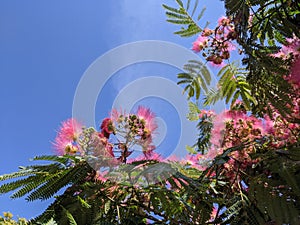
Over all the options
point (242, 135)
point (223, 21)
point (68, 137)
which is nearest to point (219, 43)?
point (223, 21)

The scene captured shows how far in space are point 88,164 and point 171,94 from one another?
0.76 meters

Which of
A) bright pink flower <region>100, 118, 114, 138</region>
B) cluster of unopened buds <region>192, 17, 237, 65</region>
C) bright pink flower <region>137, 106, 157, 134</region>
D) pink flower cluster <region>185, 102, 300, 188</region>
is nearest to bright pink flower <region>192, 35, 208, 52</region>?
cluster of unopened buds <region>192, 17, 237, 65</region>

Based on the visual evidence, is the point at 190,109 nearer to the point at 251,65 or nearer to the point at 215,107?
the point at 215,107

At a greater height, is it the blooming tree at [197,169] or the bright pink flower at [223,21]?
the bright pink flower at [223,21]

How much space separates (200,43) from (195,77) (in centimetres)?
26

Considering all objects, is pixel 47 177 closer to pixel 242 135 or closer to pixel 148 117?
pixel 148 117

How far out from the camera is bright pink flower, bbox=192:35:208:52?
2.69 m

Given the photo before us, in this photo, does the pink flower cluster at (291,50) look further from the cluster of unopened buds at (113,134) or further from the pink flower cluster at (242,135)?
the cluster of unopened buds at (113,134)

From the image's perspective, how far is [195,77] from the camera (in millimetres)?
2633

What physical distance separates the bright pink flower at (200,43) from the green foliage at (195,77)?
0.15 metres

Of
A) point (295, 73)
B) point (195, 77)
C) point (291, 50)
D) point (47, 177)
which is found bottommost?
point (47, 177)

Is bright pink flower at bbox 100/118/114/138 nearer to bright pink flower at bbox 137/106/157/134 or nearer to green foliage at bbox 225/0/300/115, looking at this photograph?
bright pink flower at bbox 137/106/157/134

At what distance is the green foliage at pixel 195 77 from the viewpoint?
2.59m

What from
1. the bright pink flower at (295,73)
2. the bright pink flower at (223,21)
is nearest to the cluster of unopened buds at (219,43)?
the bright pink flower at (223,21)
